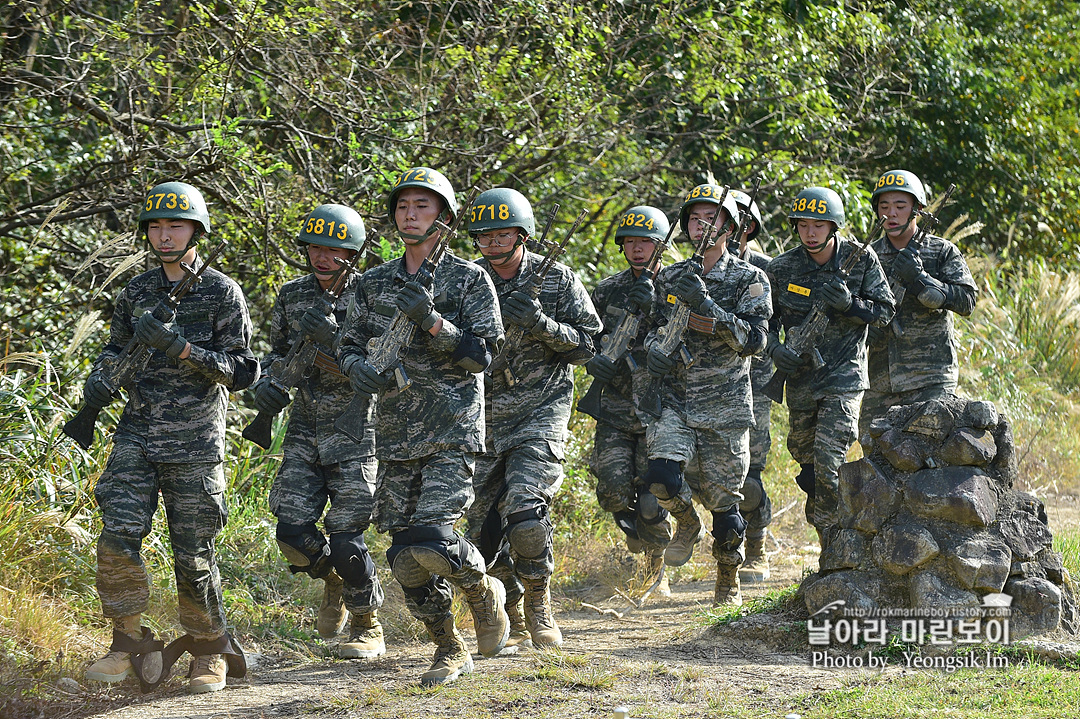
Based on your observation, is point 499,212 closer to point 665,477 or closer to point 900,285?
point 665,477

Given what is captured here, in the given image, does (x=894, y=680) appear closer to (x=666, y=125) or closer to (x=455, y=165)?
(x=455, y=165)

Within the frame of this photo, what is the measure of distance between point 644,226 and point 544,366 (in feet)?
4.93

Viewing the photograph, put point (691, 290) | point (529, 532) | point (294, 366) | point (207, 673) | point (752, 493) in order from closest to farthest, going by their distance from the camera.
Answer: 1. point (207, 673)
2. point (529, 532)
3. point (294, 366)
4. point (691, 290)
5. point (752, 493)

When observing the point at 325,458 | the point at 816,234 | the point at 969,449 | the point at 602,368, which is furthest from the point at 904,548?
the point at 325,458

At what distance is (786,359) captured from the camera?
760cm

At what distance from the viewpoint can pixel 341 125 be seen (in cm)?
938

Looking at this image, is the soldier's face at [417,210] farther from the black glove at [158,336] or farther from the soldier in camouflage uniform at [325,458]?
the black glove at [158,336]

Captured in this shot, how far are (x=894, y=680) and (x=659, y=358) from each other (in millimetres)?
2472

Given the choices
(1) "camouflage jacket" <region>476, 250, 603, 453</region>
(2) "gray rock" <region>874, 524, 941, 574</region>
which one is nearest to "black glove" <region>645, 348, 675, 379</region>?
(1) "camouflage jacket" <region>476, 250, 603, 453</region>

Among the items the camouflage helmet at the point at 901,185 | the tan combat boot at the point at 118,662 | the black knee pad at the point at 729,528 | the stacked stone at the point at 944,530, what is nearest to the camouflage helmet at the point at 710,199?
the camouflage helmet at the point at 901,185

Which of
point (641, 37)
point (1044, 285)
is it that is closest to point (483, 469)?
point (641, 37)

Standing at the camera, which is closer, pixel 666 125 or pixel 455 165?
pixel 455 165

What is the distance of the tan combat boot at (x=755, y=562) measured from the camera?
8.54 m

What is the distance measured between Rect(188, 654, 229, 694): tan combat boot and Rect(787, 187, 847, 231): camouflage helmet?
454 centimetres
